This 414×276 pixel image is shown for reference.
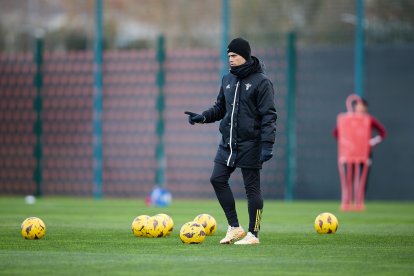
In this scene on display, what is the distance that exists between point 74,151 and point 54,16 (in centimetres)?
392

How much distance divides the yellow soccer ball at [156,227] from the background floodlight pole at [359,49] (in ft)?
45.8

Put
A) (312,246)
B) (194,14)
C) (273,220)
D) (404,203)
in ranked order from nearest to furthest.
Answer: (312,246) < (273,220) < (404,203) < (194,14)

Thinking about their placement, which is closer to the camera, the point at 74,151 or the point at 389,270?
the point at 389,270

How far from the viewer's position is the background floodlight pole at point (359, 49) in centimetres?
2577

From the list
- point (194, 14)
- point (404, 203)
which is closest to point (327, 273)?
point (404, 203)

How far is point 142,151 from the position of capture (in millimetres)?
27625

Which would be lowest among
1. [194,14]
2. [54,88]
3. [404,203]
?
[404,203]

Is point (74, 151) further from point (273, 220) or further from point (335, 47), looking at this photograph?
point (273, 220)

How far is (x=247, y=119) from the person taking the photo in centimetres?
1188

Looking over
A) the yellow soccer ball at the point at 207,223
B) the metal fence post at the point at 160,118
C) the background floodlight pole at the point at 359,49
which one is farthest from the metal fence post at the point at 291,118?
the yellow soccer ball at the point at 207,223

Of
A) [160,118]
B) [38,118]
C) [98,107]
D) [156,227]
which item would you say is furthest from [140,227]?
[38,118]

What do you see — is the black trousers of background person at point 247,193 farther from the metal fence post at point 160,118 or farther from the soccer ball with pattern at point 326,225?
the metal fence post at point 160,118

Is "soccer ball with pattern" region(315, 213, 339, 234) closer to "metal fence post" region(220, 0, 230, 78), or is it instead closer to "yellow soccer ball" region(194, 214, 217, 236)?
"yellow soccer ball" region(194, 214, 217, 236)

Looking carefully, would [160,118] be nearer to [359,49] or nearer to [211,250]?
[359,49]
